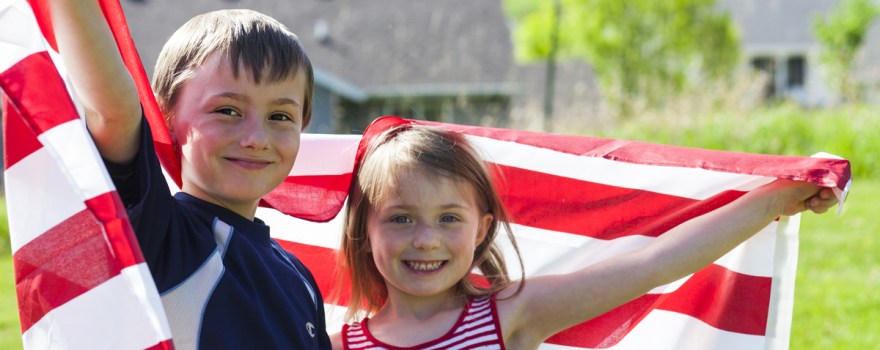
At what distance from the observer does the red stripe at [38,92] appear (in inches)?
66.3

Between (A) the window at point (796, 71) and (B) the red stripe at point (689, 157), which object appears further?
(A) the window at point (796, 71)

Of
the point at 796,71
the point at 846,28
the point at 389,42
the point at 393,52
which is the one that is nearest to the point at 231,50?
the point at 393,52

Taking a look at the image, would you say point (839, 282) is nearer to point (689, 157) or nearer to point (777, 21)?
point (689, 157)

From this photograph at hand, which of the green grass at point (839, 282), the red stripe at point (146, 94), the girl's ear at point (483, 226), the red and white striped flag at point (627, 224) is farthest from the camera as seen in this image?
the green grass at point (839, 282)

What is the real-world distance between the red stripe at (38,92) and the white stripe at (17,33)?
0.01 m

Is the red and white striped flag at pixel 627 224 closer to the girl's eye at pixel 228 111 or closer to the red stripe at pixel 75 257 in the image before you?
the girl's eye at pixel 228 111

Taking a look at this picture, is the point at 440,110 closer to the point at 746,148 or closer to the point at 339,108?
the point at 339,108

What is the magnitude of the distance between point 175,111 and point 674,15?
67.2 ft

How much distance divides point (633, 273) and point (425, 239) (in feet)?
1.80

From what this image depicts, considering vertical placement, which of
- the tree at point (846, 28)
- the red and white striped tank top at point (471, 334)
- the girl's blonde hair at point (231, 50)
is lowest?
the tree at point (846, 28)

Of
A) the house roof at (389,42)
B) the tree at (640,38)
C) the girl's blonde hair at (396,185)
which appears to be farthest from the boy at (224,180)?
the tree at (640,38)

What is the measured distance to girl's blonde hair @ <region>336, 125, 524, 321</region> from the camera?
2.63m

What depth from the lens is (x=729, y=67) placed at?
21.7m

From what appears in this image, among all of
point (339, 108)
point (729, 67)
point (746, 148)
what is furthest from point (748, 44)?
point (746, 148)
